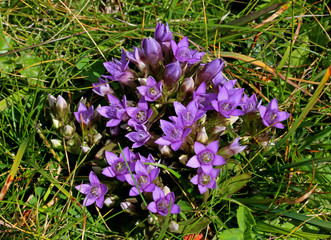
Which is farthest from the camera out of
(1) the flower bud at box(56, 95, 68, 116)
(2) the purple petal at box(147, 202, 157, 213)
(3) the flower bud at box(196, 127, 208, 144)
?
(1) the flower bud at box(56, 95, 68, 116)

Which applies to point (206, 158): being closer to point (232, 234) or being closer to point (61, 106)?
point (232, 234)

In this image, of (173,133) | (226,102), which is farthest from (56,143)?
(226,102)

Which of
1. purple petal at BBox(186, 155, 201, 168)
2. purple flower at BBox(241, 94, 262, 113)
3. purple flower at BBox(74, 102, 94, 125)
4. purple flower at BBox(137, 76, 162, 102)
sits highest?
purple flower at BBox(137, 76, 162, 102)

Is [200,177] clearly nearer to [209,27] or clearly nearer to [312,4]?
[209,27]

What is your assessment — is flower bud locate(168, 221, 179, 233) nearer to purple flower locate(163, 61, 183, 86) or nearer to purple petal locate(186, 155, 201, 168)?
purple petal locate(186, 155, 201, 168)

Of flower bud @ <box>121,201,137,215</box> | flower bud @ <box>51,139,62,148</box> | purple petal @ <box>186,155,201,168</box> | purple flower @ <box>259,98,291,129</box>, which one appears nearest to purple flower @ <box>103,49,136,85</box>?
flower bud @ <box>51,139,62,148</box>

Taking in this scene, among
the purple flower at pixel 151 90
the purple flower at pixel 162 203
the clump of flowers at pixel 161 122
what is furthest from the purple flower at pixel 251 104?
the purple flower at pixel 162 203

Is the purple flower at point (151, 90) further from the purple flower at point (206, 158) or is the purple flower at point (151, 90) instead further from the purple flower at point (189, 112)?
the purple flower at point (206, 158)
